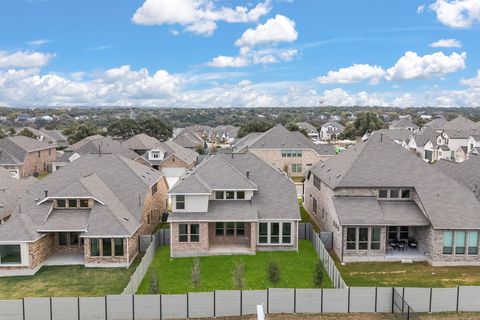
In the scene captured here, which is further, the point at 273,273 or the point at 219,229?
the point at 219,229

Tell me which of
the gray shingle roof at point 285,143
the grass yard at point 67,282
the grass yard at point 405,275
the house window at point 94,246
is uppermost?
the gray shingle roof at point 285,143

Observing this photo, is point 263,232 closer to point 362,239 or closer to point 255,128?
point 362,239

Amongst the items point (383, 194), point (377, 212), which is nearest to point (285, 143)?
point (383, 194)

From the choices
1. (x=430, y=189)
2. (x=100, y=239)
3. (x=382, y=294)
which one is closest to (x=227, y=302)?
(x=382, y=294)

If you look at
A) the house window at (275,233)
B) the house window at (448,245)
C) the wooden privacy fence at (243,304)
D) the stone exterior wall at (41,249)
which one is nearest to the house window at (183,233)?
the house window at (275,233)

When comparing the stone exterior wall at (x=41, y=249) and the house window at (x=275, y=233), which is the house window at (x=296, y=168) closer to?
the house window at (x=275, y=233)

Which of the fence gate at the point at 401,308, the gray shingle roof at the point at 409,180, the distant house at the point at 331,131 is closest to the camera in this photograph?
the fence gate at the point at 401,308
